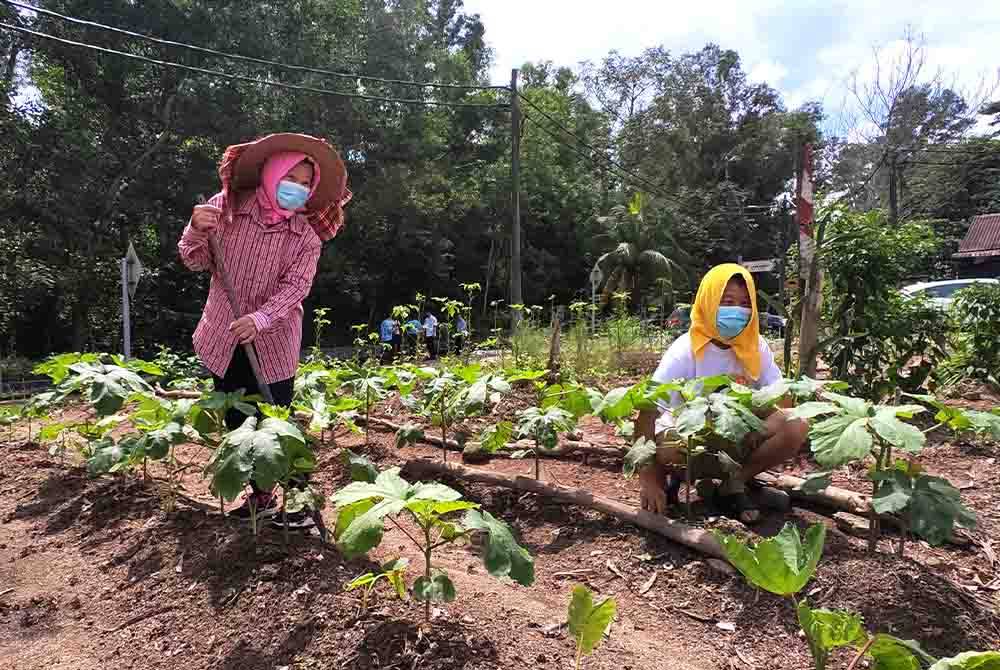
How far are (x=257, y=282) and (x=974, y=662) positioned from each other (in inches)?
101

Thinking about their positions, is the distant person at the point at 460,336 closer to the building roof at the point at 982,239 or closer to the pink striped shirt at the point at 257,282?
the pink striped shirt at the point at 257,282

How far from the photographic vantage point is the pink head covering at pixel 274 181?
2.63 meters

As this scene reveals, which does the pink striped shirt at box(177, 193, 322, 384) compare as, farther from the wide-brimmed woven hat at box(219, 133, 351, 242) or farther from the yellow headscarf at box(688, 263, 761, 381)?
the yellow headscarf at box(688, 263, 761, 381)

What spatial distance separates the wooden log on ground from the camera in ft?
7.78

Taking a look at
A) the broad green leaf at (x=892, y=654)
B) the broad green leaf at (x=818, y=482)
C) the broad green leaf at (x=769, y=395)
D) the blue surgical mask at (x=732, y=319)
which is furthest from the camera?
the blue surgical mask at (x=732, y=319)

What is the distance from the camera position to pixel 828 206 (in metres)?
5.01

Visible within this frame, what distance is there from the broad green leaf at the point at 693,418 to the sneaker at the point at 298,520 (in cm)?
144

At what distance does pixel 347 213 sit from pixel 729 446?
60.0 feet

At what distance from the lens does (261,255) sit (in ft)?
8.70

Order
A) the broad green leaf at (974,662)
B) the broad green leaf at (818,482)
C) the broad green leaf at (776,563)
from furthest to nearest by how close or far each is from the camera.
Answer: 1. the broad green leaf at (818,482)
2. the broad green leaf at (776,563)
3. the broad green leaf at (974,662)

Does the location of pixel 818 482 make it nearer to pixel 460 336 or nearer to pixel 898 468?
pixel 898 468

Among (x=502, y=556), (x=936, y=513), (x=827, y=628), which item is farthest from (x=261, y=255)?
(x=936, y=513)

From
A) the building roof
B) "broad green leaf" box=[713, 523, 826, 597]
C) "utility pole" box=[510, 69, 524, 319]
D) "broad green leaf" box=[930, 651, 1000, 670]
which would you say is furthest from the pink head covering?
the building roof

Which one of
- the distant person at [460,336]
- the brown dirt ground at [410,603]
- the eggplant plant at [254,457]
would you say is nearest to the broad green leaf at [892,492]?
the brown dirt ground at [410,603]
